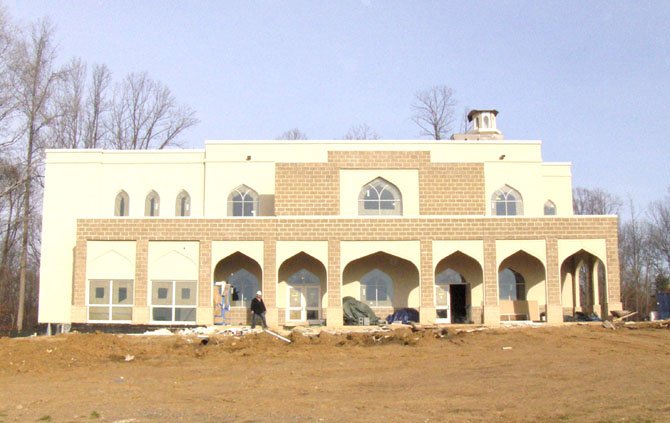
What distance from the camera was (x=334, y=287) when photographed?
31.0 metres

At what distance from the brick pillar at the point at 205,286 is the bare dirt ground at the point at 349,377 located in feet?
16.3

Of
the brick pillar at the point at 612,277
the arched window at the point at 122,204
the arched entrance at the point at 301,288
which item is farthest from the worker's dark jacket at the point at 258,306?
the brick pillar at the point at 612,277

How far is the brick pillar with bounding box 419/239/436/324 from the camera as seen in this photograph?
30891mm

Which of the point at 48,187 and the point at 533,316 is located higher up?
the point at 48,187

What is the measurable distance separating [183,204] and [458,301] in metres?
13.3

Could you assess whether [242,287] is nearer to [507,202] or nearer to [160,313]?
[160,313]

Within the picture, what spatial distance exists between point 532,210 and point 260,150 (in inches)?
498

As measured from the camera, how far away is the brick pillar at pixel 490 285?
30.8 meters

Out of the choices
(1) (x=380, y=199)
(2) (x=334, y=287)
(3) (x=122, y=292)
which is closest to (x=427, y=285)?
(2) (x=334, y=287)

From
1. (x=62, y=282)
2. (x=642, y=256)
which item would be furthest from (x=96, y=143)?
(x=642, y=256)

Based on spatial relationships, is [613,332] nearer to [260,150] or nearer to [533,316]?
[533,316]

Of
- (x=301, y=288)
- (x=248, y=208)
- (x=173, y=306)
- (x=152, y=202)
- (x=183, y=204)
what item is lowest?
(x=173, y=306)

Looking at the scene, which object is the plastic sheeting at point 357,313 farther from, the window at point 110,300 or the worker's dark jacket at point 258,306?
the window at point 110,300

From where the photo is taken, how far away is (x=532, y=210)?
35.1m
